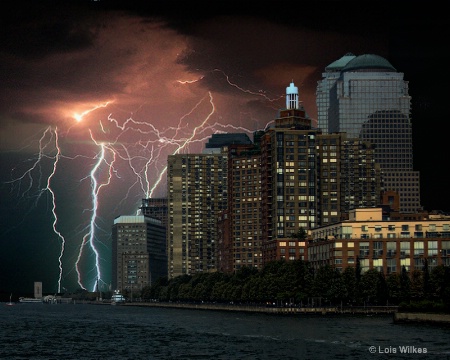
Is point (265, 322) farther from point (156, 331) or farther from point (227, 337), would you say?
point (227, 337)

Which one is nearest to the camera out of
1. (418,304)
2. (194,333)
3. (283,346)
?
(283,346)

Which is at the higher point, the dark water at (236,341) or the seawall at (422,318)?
the seawall at (422,318)

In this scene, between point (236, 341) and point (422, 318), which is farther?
point (422, 318)

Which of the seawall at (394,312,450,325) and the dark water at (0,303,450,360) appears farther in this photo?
the seawall at (394,312,450,325)

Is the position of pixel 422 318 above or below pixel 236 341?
above

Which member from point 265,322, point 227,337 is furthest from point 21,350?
point 265,322

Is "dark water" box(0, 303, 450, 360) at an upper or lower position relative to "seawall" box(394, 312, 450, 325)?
lower

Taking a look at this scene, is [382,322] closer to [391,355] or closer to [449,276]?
[449,276]

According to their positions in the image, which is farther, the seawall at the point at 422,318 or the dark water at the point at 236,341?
the seawall at the point at 422,318

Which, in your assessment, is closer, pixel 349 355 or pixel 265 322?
pixel 349 355

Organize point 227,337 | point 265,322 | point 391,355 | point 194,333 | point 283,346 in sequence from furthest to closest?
point 265,322
point 194,333
point 227,337
point 283,346
point 391,355
